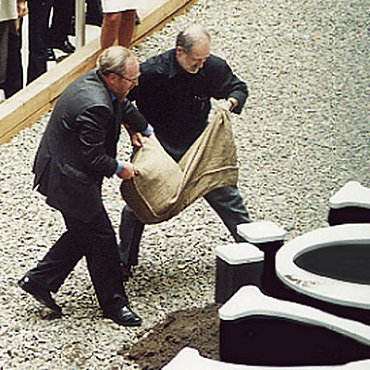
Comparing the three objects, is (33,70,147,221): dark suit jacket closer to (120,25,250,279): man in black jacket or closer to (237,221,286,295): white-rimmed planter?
(120,25,250,279): man in black jacket

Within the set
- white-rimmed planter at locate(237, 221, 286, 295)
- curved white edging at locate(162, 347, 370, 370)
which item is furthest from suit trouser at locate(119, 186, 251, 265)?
Answer: curved white edging at locate(162, 347, 370, 370)

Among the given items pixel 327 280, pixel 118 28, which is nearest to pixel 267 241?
pixel 327 280

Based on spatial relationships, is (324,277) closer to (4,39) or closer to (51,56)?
(4,39)

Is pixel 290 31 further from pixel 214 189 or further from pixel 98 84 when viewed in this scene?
pixel 98 84

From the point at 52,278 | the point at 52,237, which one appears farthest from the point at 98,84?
the point at 52,237

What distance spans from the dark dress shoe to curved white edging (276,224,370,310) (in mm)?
1216

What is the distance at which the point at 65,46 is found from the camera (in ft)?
34.9

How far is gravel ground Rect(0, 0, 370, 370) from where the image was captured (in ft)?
21.4

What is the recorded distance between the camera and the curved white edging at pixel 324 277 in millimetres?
5156

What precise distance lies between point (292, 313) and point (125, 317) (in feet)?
5.66

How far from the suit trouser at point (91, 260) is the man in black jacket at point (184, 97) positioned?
2.08ft

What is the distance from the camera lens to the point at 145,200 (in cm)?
659

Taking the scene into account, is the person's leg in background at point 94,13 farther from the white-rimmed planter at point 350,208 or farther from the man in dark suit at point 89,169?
the white-rimmed planter at point 350,208

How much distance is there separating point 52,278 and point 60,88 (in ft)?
11.0
